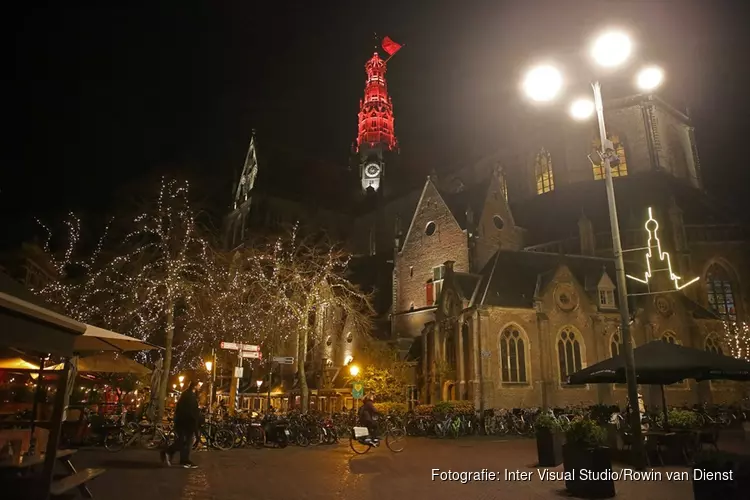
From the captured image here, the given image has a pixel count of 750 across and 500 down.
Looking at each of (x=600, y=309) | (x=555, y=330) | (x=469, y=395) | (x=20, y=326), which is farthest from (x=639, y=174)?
(x=20, y=326)

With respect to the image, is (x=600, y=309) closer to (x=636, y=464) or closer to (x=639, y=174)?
(x=639, y=174)

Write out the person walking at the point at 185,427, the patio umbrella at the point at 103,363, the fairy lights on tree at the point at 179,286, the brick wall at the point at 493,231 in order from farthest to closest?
the brick wall at the point at 493,231 → the fairy lights on tree at the point at 179,286 → the patio umbrella at the point at 103,363 → the person walking at the point at 185,427

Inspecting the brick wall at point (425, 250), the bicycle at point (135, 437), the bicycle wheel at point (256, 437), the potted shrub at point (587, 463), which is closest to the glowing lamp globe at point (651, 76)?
the potted shrub at point (587, 463)

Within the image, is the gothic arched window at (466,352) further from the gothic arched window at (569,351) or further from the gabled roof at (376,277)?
the gabled roof at (376,277)

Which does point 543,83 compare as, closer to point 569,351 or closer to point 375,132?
point 569,351

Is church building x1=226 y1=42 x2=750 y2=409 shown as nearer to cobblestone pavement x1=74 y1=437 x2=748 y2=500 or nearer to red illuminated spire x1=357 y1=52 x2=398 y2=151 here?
cobblestone pavement x1=74 y1=437 x2=748 y2=500

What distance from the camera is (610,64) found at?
9.63 m

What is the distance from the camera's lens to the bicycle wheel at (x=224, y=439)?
57.7 ft

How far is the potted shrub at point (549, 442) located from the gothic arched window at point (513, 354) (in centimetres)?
1610

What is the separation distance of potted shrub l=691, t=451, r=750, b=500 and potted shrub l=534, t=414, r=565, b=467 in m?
6.48

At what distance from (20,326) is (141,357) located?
36462 millimetres

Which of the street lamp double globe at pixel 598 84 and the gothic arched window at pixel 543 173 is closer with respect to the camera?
the street lamp double globe at pixel 598 84

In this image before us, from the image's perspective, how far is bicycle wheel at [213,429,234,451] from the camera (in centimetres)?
1759

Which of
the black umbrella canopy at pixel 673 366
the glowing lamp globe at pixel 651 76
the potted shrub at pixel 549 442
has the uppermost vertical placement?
the glowing lamp globe at pixel 651 76
